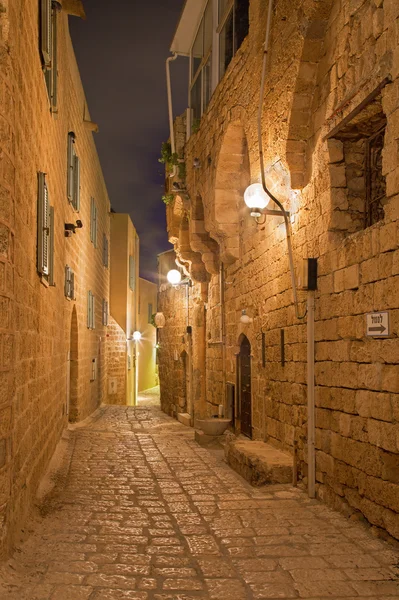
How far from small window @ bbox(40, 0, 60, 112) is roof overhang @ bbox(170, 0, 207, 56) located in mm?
5564

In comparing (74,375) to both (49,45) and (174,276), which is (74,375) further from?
(49,45)

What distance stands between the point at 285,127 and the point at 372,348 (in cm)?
288

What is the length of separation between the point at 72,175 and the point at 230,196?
2950 mm

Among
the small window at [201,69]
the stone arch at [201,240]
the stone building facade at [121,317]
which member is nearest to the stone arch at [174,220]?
the stone arch at [201,240]

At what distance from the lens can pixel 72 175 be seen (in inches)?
408

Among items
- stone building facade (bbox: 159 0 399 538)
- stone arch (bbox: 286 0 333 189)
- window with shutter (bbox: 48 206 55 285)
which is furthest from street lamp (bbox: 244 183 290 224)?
window with shutter (bbox: 48 206 55 285)

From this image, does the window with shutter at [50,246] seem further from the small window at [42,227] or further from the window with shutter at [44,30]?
the window with shutter at [44,30]

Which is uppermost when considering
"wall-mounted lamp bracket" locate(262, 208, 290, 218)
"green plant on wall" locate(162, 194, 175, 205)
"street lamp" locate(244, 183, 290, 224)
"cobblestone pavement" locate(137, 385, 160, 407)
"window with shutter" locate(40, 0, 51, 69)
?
"green plant on wall" locate(162, 194, 175, 205)

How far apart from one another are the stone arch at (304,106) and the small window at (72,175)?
196 inches

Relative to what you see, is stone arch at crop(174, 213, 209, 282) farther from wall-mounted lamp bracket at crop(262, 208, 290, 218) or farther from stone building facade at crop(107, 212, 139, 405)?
stone building facade at crop(107, 212, 139, 405)

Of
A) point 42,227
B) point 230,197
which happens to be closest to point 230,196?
point 230,197

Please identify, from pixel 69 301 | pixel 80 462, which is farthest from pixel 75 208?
pixel 80 462

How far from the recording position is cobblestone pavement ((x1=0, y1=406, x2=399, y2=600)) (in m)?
3.47

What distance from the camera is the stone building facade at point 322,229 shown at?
443 cm
